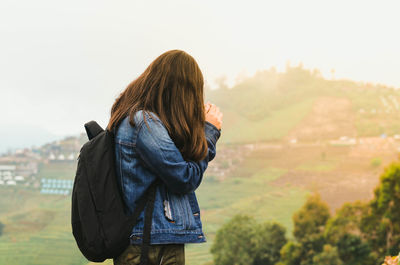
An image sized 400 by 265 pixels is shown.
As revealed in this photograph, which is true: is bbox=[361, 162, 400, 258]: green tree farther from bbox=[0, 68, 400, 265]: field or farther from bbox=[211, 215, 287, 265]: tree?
bbox=[211, 215, 287, 265]: tree

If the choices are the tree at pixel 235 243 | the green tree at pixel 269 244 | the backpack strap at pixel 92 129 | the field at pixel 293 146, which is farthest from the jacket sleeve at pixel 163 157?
the green tree at pixel 269 244

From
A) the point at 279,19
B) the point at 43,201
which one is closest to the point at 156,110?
the point at 43,201

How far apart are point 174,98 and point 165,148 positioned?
0.13 m

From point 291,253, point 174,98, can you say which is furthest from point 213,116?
point 291,253

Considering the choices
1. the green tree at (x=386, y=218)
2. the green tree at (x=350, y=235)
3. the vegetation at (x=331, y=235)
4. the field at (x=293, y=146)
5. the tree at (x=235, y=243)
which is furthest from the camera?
the field at (x=293, y=146)

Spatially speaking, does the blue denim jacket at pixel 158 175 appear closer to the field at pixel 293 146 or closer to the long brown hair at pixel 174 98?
the long brown hair at pixel 174 98

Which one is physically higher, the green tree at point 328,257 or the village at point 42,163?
the village at point 42,163

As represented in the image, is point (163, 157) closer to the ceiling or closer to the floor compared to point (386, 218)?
closer to the ceiling

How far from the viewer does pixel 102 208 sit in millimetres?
870

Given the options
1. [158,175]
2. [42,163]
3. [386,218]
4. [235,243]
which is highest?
[158,175]

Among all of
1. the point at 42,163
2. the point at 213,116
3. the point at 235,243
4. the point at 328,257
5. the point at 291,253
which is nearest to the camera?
the point at 213,116

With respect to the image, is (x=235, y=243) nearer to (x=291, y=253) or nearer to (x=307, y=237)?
(x=291, y=253)

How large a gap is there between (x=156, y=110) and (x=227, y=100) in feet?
33.1

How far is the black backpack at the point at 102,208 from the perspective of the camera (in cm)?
86
